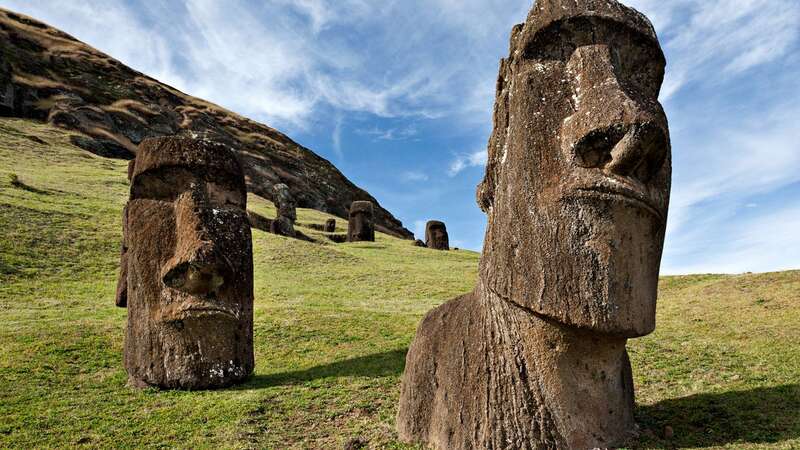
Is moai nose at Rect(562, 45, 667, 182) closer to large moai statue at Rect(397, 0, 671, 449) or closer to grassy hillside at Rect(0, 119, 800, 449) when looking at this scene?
large moai statue at Rect(397, 0, 671, 449)

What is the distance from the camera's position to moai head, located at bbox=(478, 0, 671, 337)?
4691 mm

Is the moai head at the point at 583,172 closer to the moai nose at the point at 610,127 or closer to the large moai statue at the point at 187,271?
the moai nose at the point at 610,127

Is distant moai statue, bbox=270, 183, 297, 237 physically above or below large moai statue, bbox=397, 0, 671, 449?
above

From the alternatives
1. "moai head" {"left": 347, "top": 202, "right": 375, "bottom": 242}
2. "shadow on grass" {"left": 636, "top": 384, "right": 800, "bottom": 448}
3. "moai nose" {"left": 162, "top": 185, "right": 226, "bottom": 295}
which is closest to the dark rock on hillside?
"moai head" {"left": 347, "top": 202, "right": 375, "bottom": 242}

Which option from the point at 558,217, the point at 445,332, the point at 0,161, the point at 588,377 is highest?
the point at 0,161

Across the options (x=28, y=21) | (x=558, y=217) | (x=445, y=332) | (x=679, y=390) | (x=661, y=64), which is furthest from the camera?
(x=28, y=21)

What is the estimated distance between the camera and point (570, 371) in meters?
4.93

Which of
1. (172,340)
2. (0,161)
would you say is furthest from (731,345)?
(0,161)

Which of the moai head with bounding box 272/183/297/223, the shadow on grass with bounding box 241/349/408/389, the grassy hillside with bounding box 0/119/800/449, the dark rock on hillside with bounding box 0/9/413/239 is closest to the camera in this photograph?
the grassy hillside with bounding box 0/119/800/449

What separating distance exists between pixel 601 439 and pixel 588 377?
0.50 metres

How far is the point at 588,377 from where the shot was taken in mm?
4988

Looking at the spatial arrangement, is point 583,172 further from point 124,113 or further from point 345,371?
point 124,113

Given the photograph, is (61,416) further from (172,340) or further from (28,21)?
(28,21)

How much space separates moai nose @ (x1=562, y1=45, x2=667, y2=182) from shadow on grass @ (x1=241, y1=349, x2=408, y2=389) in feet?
18.2
